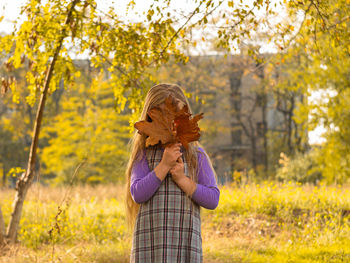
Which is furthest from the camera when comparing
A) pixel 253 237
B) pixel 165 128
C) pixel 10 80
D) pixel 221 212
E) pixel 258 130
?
pixel 258 130

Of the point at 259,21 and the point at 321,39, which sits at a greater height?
the point at 321,39

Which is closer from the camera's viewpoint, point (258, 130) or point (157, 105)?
point (157, 105)

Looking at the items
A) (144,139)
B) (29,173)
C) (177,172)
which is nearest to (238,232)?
(29,173)

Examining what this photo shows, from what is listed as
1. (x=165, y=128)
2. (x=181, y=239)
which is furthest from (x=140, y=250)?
(x=165, y=128)

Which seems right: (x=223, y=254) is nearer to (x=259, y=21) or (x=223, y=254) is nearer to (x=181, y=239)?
(x=259, y=21)

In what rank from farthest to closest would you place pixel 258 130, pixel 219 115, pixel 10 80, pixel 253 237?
1. pixel 219 115
2. pixel 258 130
3. pixel 253 237
4. pixel 10 80

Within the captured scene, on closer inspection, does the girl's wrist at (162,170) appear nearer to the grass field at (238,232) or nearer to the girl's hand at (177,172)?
the girl's hand at (177,172)

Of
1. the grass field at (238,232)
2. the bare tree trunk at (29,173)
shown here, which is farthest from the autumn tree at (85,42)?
the grass field at (238,232)

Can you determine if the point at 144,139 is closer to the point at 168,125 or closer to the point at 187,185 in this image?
the point at 168,125

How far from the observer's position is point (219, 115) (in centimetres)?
3197

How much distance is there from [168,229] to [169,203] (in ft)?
0.46

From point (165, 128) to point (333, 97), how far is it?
43.3 feet

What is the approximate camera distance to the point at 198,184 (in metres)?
2.42

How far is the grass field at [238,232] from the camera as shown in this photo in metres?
5.55
